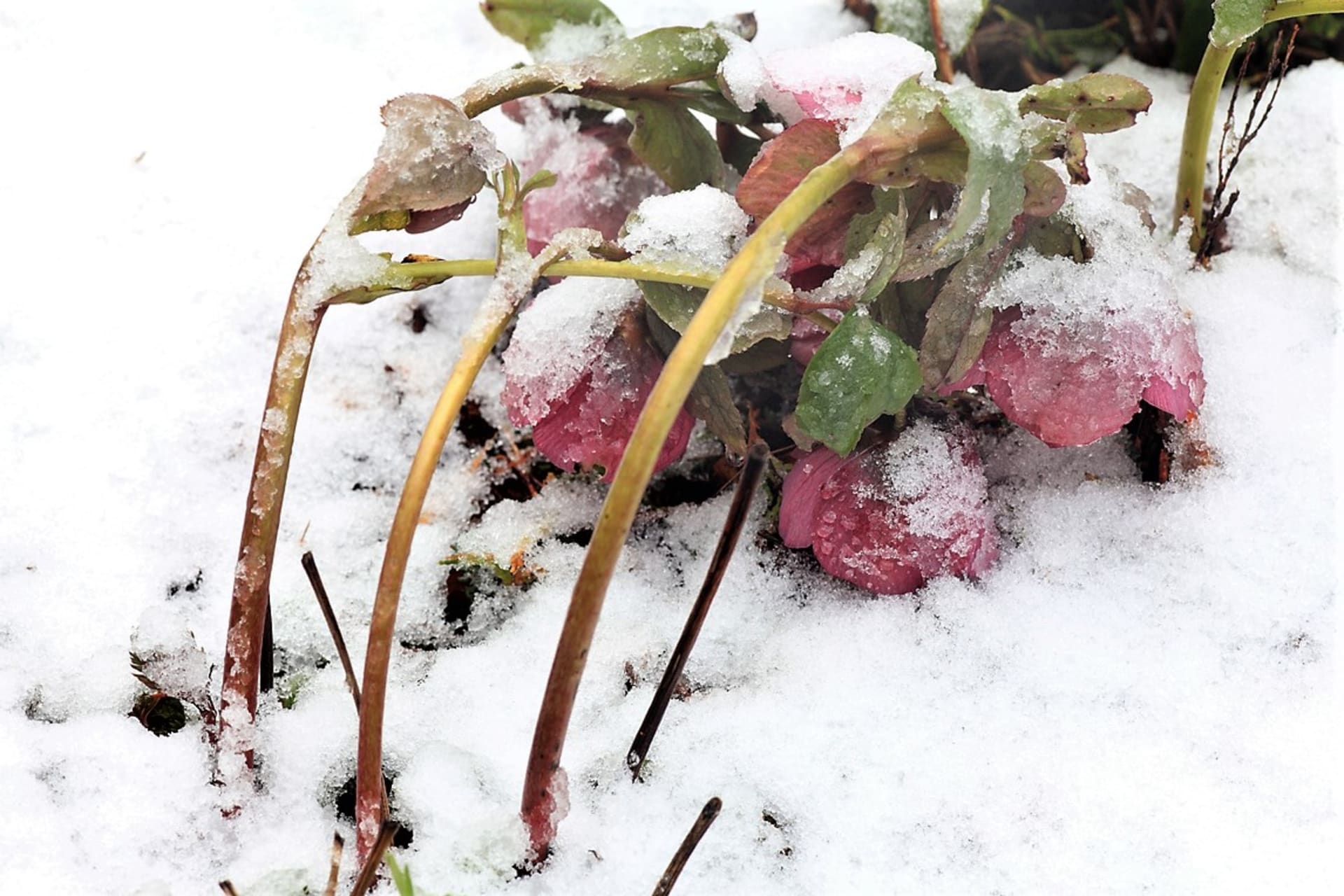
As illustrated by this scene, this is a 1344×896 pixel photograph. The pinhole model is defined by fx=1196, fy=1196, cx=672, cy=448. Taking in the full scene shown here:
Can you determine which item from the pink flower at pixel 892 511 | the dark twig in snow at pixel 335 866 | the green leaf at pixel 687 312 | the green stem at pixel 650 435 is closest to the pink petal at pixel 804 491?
the pink flower at pixel 892 511

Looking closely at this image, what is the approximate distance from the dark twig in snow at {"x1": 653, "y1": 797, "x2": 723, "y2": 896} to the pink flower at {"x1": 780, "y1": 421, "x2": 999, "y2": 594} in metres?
0.22

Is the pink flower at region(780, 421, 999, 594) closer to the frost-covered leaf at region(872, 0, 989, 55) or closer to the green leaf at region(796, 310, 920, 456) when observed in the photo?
the green leaf at region(796, 310, 920, 456)

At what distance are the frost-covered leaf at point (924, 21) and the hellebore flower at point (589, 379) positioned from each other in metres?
0.34

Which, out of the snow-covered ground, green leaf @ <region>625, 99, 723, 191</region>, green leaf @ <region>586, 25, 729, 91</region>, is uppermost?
green leaf @ <region>586, 25, 729, 91</region>

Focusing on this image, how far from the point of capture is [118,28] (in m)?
1.06

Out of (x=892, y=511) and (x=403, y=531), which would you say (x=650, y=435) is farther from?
(x=892, y=511)

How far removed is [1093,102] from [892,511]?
0.25 meters

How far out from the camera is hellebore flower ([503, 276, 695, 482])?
0.69 metres

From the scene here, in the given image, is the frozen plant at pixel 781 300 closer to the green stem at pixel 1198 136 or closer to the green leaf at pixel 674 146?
the green leaf at pixel 674 146

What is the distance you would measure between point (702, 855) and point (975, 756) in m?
0.16

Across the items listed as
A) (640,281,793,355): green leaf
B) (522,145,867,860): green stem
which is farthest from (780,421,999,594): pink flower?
(522,145,867,860): green stem

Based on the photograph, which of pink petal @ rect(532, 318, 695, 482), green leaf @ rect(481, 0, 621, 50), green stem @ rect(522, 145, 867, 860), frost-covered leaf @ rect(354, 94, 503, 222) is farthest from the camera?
green leaf @ rect(481, 0, 621, 50)

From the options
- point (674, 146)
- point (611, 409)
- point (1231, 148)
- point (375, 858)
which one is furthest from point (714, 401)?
point (1231, 148)

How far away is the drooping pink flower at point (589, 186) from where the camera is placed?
823 mm
